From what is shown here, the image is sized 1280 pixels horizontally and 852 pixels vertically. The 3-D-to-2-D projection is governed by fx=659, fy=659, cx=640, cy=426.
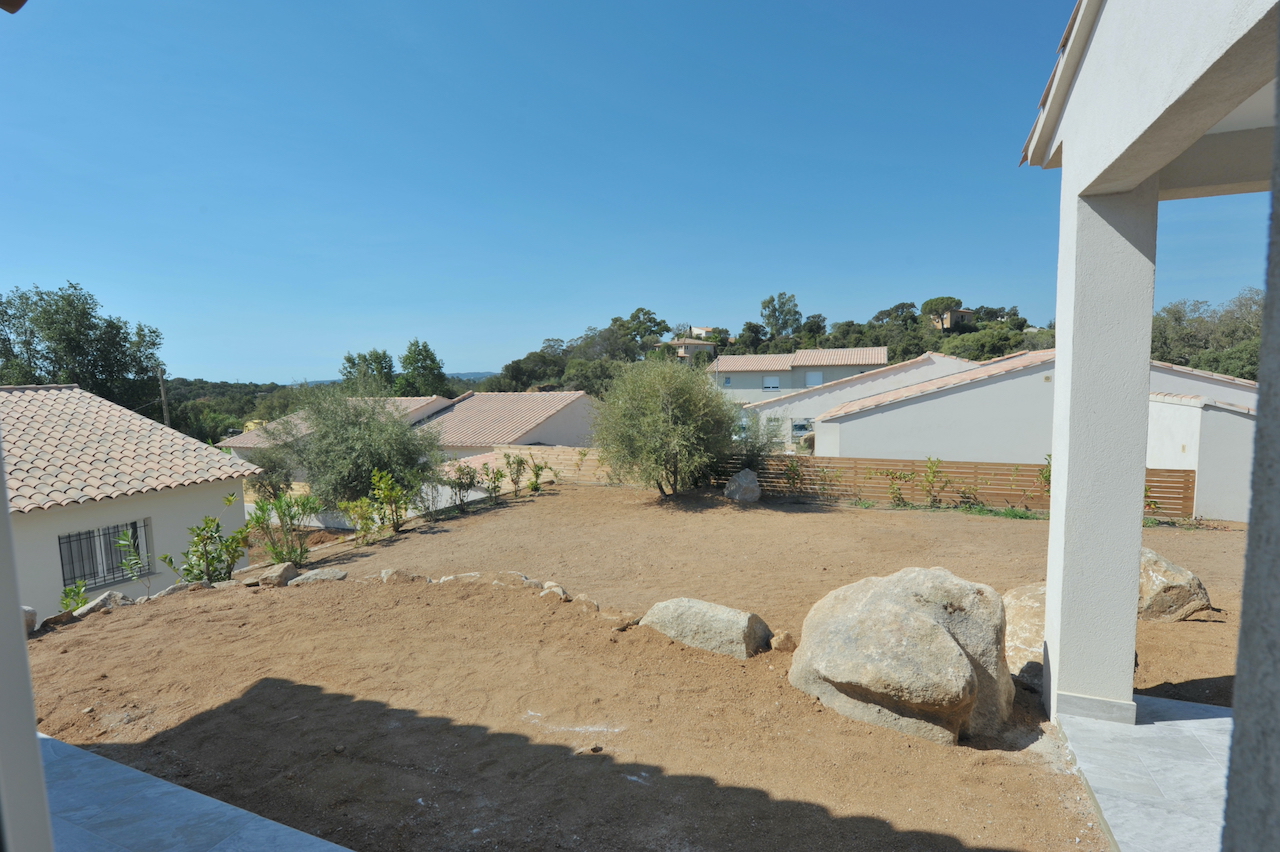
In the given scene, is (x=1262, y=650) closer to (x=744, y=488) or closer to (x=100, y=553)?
(x=100, y=553)

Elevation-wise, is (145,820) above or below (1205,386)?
below

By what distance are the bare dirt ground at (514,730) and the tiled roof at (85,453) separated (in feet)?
17.7

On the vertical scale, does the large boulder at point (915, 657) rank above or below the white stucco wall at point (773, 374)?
below

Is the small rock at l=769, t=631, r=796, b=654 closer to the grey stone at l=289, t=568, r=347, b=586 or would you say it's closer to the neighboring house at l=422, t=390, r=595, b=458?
the grey stone at l=289, t=568, r=347, b=586

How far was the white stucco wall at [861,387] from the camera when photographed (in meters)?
32.0

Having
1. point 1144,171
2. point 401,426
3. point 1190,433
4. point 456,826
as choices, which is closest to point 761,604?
point 456,826

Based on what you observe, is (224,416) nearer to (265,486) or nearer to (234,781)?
(265,486)

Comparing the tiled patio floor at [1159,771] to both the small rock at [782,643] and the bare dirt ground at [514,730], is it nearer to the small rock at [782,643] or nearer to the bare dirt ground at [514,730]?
the bare dirt ground at [514,730]

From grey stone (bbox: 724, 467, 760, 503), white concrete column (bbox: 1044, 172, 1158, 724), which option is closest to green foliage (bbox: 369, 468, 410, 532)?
grey stone (bbox: 724, 467, 760, 503)

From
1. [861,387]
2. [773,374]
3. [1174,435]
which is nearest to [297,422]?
[861,387]

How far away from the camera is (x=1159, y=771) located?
Result: 4.00 m

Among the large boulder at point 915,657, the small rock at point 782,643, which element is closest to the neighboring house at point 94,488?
the small rock at point 782,643

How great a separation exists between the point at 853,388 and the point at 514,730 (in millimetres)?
30481

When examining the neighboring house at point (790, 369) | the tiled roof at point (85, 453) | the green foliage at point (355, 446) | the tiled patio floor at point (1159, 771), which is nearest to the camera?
the tiled patio floor at point (1159, 771)
